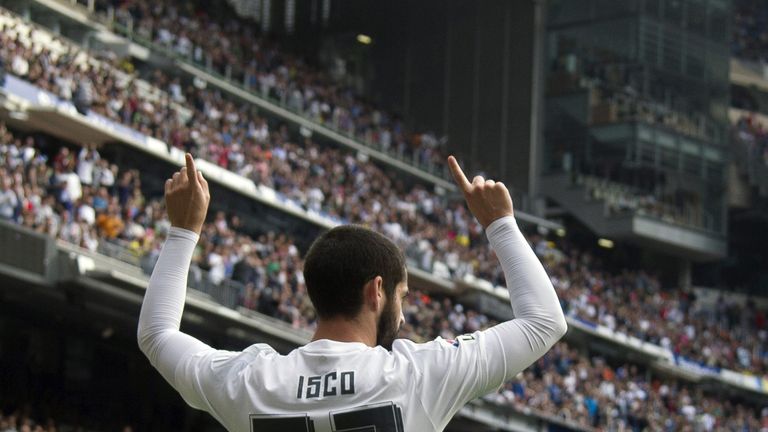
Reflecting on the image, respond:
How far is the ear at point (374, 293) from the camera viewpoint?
11.6 feet

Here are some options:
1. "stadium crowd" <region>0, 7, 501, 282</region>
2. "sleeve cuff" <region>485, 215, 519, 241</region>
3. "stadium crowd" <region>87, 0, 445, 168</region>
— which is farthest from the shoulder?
"stadium crowd" <region>87, 0, 445, 168</region>

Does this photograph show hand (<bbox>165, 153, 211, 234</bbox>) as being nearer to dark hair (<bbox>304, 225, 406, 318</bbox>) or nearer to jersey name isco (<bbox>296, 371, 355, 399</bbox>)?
dark hair (<bbox>304, 225, 406, 318</bbox>)

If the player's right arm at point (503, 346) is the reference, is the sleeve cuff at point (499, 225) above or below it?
above

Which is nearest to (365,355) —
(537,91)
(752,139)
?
(537,91)

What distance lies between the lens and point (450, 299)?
39.2 m

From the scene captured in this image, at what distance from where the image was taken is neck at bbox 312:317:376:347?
3.60 m

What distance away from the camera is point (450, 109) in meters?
51.5

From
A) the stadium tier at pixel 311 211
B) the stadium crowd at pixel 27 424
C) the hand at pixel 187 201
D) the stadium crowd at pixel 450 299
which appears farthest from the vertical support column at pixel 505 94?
the hand at pixel 187 201

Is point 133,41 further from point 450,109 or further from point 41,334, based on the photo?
point 450,109

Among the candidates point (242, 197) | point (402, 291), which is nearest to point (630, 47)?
point (242, 197)

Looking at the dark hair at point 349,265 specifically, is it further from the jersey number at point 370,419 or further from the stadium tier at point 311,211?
the stadium tier at point 311,211

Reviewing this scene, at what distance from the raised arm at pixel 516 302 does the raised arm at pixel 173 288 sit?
698 mm

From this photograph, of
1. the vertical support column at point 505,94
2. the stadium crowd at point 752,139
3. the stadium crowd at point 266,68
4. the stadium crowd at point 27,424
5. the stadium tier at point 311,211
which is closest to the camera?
the stadium crowd at point 27,424

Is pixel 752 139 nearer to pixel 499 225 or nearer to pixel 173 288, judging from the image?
pixel 499 225
